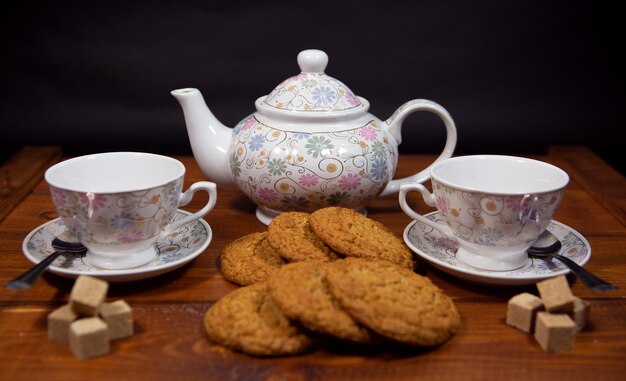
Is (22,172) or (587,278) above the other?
(587,278)

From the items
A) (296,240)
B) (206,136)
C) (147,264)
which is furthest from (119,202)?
(206,136)

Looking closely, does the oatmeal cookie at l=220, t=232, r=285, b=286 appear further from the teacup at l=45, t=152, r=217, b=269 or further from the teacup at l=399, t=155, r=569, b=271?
the teacup at l=399, t=155, r=569, b=271

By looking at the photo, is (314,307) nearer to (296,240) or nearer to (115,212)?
(296,240)

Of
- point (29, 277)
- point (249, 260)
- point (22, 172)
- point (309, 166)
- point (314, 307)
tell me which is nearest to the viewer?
point (314, 307)

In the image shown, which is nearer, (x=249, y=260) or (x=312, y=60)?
(x=249, y=260)

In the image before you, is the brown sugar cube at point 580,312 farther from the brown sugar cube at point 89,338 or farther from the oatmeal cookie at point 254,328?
the brown sugar cube at point 89,338

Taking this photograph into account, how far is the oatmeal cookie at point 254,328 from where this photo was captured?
96 centimetres

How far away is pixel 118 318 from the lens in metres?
1.00

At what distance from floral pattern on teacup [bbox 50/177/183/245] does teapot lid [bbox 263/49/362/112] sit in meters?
0.29

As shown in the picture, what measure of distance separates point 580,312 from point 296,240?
1.34ft

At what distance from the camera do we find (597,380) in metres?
0.94

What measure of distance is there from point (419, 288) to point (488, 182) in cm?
34

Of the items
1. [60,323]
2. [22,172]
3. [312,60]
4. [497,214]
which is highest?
[312,60]

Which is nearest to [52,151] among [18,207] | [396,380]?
[18,207]
